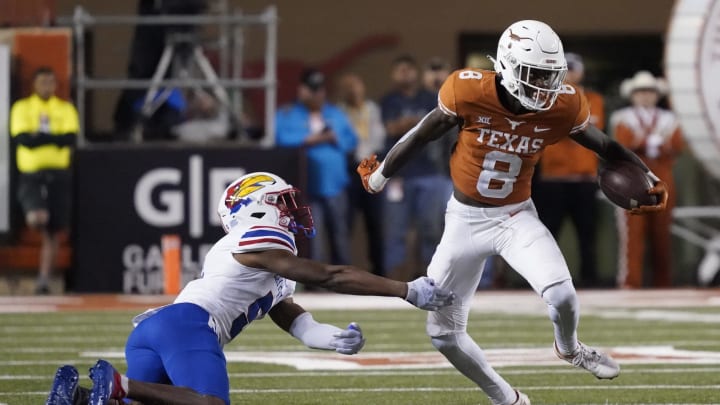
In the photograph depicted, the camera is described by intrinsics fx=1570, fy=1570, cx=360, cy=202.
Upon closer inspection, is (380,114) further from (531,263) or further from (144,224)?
(531,263)

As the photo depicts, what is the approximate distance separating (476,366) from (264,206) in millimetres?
1150

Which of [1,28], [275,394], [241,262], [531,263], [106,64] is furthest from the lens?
[106,64]

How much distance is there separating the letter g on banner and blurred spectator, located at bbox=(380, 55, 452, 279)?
1677 millimetres

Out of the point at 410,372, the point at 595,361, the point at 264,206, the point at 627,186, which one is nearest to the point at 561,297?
the point at 595,361

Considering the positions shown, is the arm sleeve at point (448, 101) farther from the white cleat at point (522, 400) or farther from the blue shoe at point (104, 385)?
the blue shoe at point (104, 385)

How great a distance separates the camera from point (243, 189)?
217 inches

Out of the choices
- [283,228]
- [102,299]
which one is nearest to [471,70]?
[283,228]

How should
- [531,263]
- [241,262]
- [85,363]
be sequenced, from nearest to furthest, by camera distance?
[241,262] < [531,263] < [85,363]

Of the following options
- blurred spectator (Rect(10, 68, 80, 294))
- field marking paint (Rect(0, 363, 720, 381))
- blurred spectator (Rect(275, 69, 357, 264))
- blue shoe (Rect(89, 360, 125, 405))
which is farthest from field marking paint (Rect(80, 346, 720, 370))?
blurred spectator (Rect(275, 69, 357, 264))

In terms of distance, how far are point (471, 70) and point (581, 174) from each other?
22.3 feet

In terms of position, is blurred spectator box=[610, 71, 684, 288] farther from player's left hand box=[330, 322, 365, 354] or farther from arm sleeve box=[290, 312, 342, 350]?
player's left hand box=[330, 322, 365, 354]

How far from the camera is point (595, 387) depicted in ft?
22.4

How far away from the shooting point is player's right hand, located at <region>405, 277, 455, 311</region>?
502cm

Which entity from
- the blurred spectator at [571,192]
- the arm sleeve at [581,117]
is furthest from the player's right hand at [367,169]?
the blurred spectator at [571,192]
